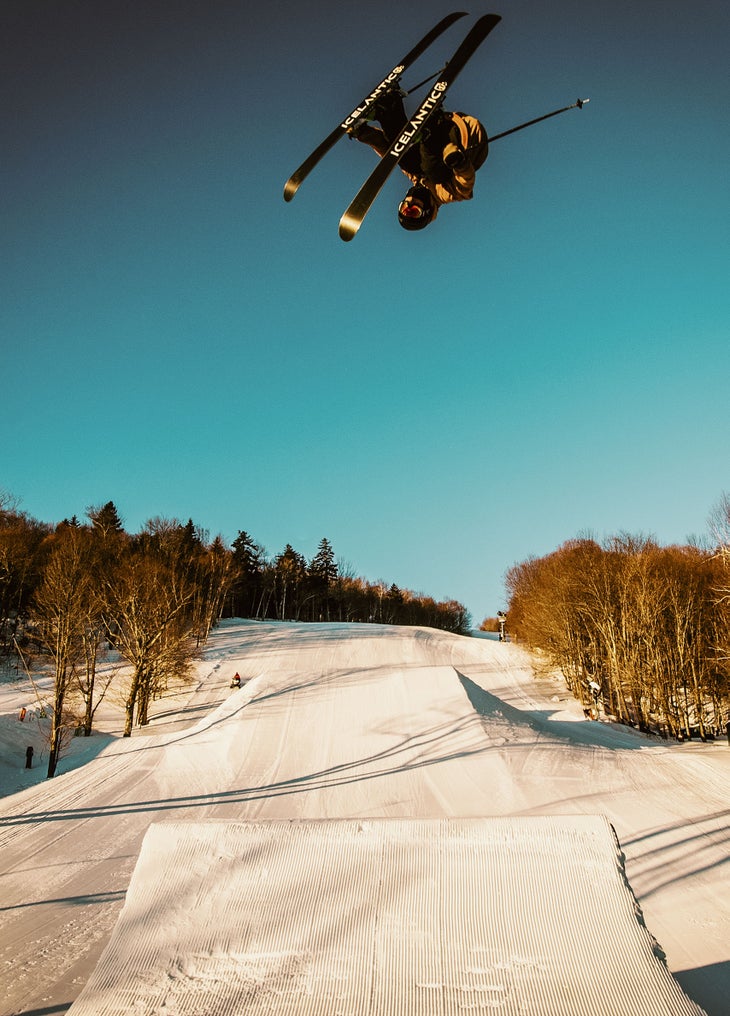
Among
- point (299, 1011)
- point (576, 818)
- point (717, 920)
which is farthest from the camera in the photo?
point (717, 920)

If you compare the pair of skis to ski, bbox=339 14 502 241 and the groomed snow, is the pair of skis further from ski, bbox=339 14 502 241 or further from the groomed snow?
the groomed snow

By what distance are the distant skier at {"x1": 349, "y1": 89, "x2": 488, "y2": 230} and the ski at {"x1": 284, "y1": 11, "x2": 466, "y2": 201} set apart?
0.06 m

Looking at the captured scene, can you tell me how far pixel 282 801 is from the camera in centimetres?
1223

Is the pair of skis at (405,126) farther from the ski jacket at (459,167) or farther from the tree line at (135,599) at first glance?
the tree line at (135,599)

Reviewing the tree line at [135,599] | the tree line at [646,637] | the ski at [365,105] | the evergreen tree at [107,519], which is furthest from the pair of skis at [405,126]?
the evergreen tree at [107,519]

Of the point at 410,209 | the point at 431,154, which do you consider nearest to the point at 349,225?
the point at 410,209

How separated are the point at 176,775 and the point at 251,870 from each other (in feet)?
35.4

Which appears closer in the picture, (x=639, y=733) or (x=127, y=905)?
(x=127, y=905)

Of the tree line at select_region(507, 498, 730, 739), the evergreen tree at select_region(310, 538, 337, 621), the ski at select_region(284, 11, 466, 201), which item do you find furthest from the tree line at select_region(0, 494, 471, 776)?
the tree line at select_region(507, 498, 730, 739)

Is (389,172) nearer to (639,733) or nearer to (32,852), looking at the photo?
(32,852)

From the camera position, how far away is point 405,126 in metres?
3.94

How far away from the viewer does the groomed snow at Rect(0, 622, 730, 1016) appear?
13.7ft

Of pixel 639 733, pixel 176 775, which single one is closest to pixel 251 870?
pixel 176 775

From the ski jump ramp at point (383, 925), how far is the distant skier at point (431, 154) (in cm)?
542
